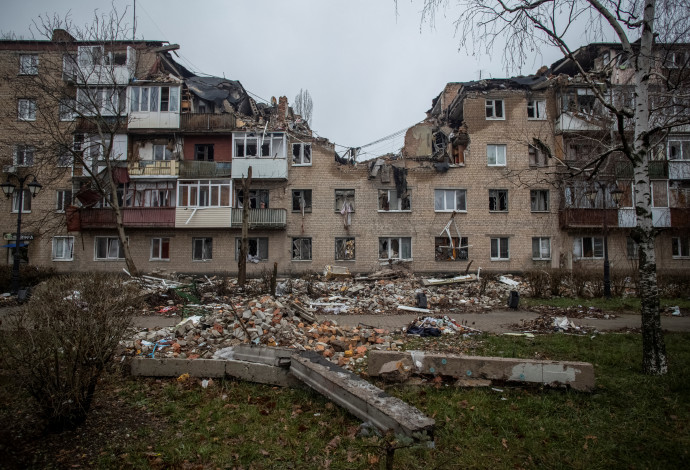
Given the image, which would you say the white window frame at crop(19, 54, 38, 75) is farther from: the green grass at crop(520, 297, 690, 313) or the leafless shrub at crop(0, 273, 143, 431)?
the green grass at crop(520, 297, 690, 313)

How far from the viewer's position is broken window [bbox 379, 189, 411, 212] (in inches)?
1058

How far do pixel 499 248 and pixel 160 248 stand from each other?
2411cm

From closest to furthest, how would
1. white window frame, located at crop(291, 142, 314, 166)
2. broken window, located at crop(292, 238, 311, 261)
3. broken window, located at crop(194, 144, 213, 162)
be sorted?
1. broken window, located at crop(292, 238, 311, 261)
2. white window frame, located at crop(291, 142, 314, 166)
3. broken window, located at crop(194, 144, 213, 162)

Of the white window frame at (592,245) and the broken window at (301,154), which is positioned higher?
the broken window at (301,154)

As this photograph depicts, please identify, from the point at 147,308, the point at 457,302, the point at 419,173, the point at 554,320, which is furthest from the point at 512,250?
the point at 147,308

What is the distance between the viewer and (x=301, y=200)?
26.8 m

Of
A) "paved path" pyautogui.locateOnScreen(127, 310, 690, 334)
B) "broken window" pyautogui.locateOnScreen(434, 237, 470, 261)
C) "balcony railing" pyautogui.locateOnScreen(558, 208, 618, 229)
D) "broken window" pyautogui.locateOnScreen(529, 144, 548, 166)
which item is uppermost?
"broken window" pyautogui.locateOnScreen(529, 144, 548, 166)

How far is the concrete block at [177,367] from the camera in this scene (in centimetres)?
587

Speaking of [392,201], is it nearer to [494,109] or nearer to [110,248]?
[494,109]

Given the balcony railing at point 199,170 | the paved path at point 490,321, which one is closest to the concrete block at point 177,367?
the paved path at point 490,321

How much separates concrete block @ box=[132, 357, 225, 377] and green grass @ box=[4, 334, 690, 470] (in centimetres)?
16

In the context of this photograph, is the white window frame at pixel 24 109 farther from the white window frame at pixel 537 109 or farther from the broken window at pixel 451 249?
the white window frame at pixel 537 109

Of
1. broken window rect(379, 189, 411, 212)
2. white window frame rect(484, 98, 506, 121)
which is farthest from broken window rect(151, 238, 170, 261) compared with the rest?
white window frame rect(484, 98, 506, 121)

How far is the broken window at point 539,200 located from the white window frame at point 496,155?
10.0 feet
